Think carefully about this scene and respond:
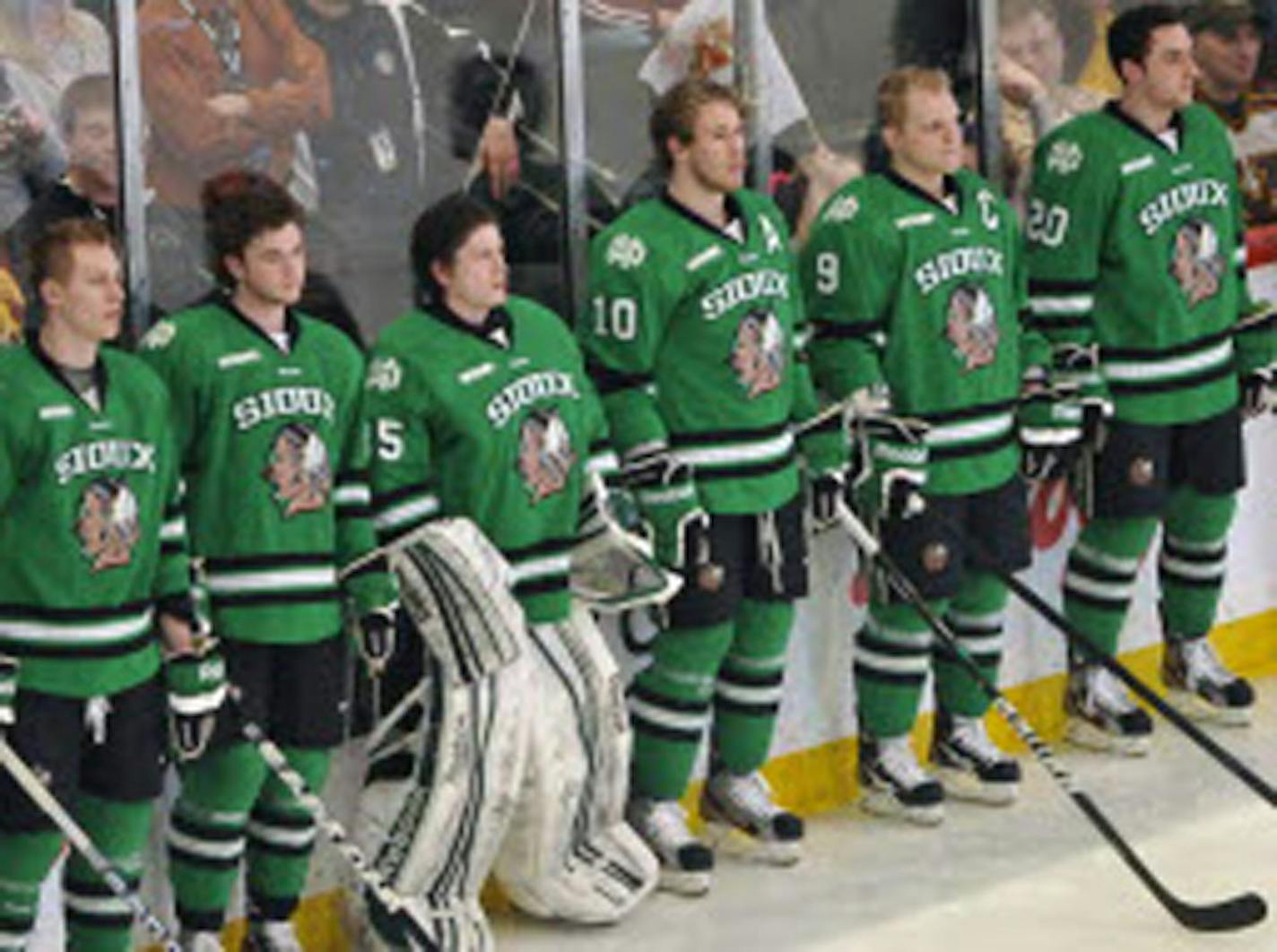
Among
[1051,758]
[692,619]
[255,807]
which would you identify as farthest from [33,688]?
[1051,758]

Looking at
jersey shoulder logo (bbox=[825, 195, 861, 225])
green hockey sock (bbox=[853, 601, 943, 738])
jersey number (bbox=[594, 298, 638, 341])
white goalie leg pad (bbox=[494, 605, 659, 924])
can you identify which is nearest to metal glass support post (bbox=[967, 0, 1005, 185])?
jersey shoulder logo (bbox=[825, 195, 861, 225])

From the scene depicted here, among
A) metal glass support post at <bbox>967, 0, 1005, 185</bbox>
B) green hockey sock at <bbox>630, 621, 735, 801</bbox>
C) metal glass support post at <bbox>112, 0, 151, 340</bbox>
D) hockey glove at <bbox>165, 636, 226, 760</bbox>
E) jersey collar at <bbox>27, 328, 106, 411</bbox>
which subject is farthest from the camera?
metal glass support post at <bbox>967, 0, 1005, 185</bbox>

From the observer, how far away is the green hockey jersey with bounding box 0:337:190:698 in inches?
186

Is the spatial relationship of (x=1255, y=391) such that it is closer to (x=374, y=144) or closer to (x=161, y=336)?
(x=374, y=144)

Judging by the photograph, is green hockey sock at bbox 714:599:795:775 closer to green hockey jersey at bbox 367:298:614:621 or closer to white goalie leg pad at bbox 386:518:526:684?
green hockey jersey at bbox 367:298:614:621

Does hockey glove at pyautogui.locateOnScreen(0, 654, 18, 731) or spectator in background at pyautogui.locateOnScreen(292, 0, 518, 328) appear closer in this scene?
hockey glove at pyautogui.locateOnScreen(0, 654, 18, 731)

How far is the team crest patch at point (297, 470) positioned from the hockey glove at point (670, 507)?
664mm

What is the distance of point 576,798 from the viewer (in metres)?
5.50

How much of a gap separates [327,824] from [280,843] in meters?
0.18

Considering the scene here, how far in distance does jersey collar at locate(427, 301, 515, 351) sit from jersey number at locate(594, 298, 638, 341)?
0.27 meters

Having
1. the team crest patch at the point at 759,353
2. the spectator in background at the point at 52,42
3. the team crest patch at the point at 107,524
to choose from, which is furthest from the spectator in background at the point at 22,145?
the team crest patch at the point at 759,353

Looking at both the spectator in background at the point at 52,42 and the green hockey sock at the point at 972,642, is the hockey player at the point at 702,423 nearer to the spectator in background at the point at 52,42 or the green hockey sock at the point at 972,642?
the green hockey sock at the point at 972,642

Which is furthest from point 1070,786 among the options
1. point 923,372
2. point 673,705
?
point 923,372

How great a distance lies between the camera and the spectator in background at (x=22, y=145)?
16.4 ft
